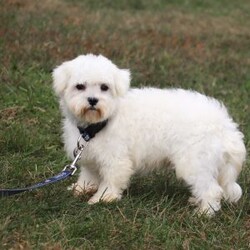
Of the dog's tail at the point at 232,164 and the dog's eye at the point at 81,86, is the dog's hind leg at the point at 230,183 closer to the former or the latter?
the dog's tail at the point at 232,164

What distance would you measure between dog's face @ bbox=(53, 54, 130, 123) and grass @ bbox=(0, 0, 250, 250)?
2.46 ft

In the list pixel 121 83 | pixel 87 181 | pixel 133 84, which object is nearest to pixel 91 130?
pixel 121 83

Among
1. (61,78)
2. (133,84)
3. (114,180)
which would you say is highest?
(61,78)

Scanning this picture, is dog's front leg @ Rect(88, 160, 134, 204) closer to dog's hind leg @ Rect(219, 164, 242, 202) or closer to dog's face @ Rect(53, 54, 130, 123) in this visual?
dog's face @ Rect(53, 54, 130, 123)

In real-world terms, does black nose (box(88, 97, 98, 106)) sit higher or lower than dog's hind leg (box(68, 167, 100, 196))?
higher

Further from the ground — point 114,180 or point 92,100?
point 92,100

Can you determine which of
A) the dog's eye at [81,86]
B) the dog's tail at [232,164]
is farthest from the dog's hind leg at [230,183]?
the dog's eye at [81,86]

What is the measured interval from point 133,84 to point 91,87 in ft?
13.9

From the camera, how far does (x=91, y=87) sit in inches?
207

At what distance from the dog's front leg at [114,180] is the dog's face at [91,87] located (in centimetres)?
46

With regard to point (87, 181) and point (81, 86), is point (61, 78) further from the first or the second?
point (87, 181)

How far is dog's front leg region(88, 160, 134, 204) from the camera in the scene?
17.8 feet

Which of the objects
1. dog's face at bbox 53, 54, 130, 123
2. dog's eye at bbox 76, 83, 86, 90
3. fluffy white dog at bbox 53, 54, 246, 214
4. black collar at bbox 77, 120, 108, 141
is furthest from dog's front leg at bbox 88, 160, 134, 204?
dog's eye at bbox 76, 83, 86, 90

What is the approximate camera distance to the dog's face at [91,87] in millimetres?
5199
